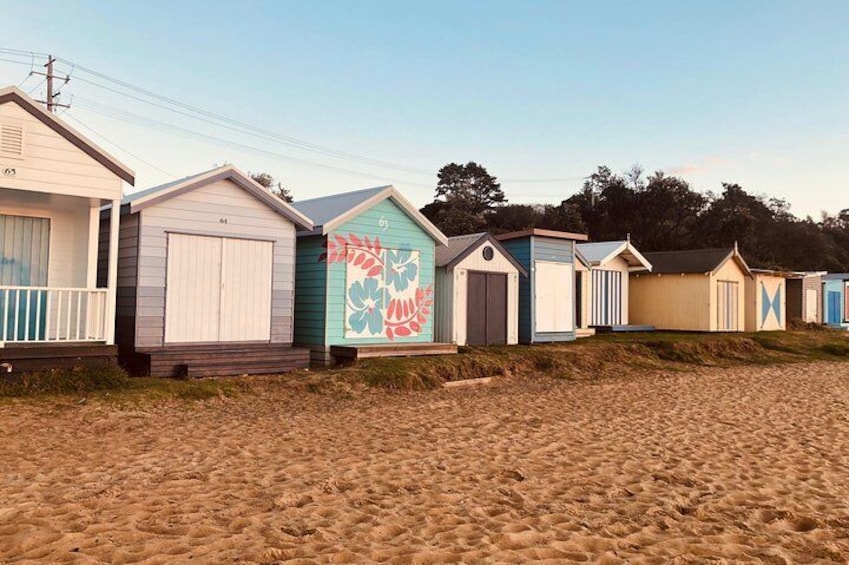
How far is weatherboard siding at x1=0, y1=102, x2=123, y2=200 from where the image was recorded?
440 inches

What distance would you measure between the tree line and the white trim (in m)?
32.3

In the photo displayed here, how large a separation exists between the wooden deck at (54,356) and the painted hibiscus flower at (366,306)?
5.39 m

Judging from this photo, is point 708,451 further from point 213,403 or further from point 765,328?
point 765,328

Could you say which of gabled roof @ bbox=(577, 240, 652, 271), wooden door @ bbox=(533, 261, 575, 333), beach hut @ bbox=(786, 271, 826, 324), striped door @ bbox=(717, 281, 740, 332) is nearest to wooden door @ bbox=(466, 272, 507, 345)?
wooden door @ bbox=(533, 261, 575, 333)

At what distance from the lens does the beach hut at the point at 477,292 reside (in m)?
17.8

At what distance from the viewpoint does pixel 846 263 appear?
6025cm

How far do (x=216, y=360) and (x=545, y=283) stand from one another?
10349 mm

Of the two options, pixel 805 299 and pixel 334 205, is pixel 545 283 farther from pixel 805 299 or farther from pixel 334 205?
pixel 805 299

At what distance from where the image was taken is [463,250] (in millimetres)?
17891

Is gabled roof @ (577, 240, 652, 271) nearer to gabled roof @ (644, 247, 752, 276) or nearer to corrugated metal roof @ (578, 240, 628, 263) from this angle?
corrugated metal roof @ (578, 240, 628, 263)

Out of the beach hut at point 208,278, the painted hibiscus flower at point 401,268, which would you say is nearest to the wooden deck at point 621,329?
the painted hibiscus flower at point 401,268

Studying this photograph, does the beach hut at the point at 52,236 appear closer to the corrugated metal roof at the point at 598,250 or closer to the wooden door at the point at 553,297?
the wooden door at the point at 553,297

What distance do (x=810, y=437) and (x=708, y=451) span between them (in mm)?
2041

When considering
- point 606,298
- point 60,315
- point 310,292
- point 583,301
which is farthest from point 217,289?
point 606,298
